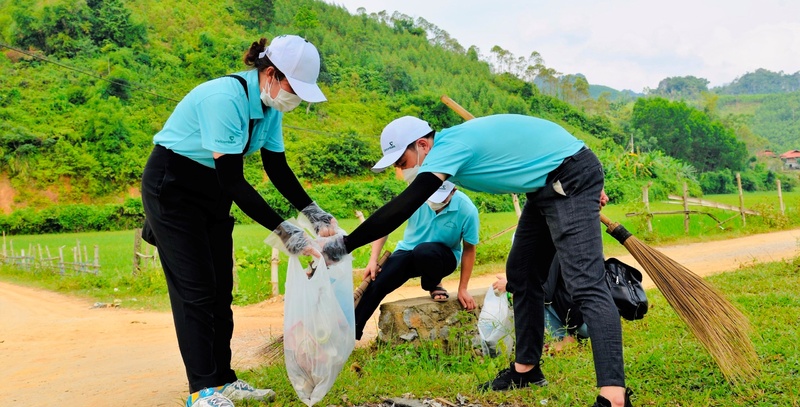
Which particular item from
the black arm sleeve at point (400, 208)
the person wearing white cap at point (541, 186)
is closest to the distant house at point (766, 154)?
the person wearing white cap at point (541, 186)

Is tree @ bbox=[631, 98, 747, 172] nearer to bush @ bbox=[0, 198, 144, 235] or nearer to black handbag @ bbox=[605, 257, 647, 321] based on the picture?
bush @ bbox=[0, 198, 144, 235]

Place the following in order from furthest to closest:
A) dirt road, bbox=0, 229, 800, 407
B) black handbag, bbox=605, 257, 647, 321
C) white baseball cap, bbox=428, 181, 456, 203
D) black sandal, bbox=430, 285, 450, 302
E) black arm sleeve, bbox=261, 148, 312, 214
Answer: black sandal, bbox=430, 285, 450, 302, white baseball cap, bbox=428, 181, 456, 203, dirt road, bbox=0, 229, 800, 407, black handbag, bbox=605, 257, 647, 321, black arm sleeve, bbox=261, 148, 312, 214

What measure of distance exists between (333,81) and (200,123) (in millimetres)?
30801

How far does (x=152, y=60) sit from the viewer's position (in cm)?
3050

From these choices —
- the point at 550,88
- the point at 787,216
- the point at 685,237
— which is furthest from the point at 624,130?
the point at 685,237

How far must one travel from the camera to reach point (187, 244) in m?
2.84

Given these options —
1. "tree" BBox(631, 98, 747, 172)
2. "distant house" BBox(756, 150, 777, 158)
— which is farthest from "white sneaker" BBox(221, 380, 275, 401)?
"distant house" BBox(756, 150, 777, 158)

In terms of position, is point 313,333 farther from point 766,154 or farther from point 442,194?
point 766,154

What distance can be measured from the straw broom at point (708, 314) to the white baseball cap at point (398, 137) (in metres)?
1.12

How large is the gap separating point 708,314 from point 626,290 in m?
0.38

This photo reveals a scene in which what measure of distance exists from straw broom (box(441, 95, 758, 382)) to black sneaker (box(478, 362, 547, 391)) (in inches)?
28.6

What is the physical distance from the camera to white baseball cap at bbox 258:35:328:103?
2.76 meters

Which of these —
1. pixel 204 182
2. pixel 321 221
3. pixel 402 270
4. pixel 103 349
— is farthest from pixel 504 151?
pixel 103 349

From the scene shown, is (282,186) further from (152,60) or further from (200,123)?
(152,60)
